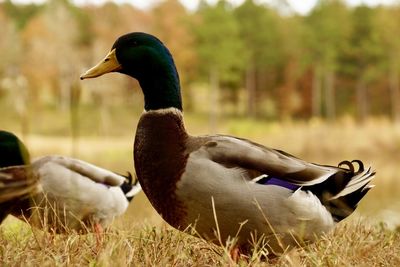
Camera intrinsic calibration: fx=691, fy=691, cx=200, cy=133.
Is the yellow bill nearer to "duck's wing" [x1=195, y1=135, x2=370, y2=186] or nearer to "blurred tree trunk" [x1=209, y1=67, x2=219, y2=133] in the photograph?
"duck's wing" [x1=195, y1=135, x2=370, y2=186]

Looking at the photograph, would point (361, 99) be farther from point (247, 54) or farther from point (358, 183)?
point (358, 183)

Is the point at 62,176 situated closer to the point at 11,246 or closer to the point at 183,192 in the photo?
the point at 11,246

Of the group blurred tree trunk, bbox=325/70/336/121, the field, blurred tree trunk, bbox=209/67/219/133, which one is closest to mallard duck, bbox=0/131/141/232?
the field

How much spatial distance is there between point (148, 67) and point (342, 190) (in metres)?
1.09

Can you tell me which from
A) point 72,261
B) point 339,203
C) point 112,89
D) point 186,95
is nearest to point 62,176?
point 72,261

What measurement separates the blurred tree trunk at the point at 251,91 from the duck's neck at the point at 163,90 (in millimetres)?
47422

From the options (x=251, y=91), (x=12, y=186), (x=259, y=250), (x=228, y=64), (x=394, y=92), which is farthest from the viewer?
(x=251, y=91)

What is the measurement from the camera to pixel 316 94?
4922 centimetres

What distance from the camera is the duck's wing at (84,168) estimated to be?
436 cm

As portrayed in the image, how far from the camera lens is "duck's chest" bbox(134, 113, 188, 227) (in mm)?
3014

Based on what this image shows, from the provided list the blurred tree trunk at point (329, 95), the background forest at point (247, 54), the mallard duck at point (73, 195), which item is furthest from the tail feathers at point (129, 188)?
the blurred tree trunk at point (329, 95)

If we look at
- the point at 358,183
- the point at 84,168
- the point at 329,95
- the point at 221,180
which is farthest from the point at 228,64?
the point at 221,180

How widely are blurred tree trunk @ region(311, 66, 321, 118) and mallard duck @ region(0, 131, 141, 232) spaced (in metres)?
42.8

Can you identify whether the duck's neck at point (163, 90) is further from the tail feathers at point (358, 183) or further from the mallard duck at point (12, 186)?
the tail feathers at point (358, 183)
